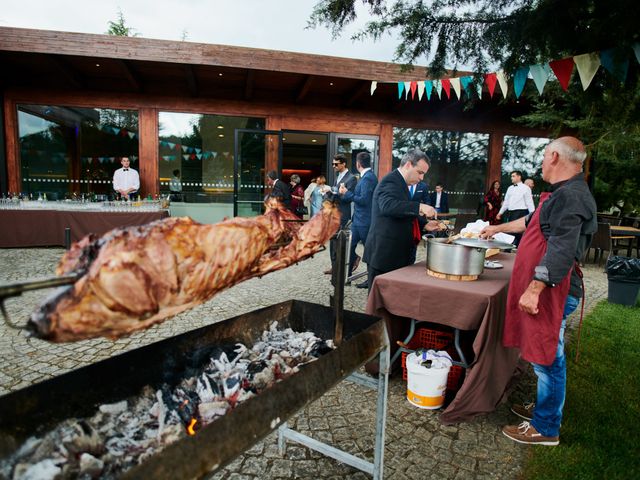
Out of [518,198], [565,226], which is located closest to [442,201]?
[518,198]

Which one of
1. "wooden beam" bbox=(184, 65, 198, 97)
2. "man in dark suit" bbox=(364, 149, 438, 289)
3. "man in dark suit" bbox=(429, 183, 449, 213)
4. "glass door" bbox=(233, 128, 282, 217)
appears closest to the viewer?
"man in dark suit" bbox=(364, 149, 438, 289)

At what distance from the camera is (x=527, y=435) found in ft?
9.27

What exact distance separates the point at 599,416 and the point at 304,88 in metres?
9.45

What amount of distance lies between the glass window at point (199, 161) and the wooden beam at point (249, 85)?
0.68m

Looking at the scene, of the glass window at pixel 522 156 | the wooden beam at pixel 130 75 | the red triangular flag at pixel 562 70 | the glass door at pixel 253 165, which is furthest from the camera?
the glass window at pixel 522 156

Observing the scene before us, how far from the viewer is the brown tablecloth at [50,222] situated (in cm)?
847

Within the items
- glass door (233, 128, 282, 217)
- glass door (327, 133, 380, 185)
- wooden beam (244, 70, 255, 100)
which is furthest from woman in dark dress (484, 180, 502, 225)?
wooden beam (244, 70, 255, 100)

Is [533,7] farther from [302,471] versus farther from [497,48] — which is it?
[302,471]

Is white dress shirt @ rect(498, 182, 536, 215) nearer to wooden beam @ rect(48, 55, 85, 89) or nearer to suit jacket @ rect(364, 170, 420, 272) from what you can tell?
suit jacket @ rect(364, 170, 420, 272)

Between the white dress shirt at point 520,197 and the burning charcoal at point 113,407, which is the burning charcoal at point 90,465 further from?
the white dress shirt at point 520,197

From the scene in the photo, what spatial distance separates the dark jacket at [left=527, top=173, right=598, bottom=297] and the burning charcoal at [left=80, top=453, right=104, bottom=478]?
7.90 feet

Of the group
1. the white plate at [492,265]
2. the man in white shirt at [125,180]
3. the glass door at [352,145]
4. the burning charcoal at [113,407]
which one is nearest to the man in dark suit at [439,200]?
the glass door at [352,145]

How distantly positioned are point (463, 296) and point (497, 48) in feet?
5.84

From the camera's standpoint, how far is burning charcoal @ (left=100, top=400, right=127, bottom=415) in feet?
5.39
